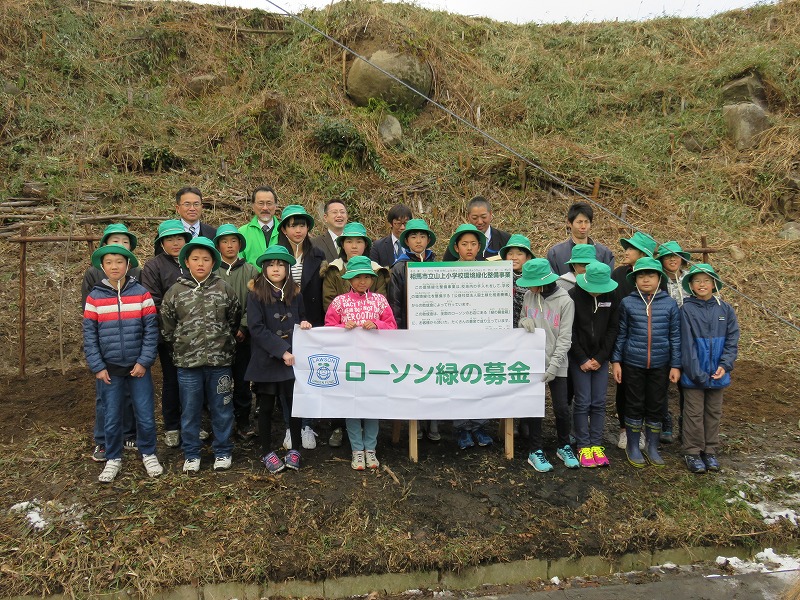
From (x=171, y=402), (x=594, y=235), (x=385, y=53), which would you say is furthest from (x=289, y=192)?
(x=171, y=402)

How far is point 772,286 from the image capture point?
908 centimetres

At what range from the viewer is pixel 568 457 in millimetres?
4699

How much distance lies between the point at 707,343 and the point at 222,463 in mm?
4044

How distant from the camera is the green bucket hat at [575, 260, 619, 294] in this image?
4574mm

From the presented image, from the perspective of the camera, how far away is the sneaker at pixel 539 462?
15.1 ft

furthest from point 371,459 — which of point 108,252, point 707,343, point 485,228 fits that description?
point 707,343

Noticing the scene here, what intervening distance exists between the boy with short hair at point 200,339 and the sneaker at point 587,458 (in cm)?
290

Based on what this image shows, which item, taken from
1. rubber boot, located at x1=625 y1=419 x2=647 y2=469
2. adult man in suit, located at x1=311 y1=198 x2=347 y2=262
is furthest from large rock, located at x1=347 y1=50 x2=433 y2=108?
rubber boot, located at x1=625 y1=419 x2=647 y2=469

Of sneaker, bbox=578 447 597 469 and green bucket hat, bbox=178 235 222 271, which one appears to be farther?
sneaker, bbox=578 447 597 469

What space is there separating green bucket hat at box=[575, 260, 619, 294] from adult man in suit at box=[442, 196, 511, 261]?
41.6 inches

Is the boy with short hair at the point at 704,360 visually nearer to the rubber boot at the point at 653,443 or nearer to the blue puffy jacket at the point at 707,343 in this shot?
the blue puffy jacket at the point at 707,343

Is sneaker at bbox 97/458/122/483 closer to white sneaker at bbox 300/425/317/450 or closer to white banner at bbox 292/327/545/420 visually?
white sneaker at bbox 300/425/317/450

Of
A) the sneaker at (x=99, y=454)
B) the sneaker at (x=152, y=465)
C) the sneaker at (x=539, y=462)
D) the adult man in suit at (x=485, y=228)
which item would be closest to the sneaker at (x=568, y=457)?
the sneaker at (x=539, y=462)

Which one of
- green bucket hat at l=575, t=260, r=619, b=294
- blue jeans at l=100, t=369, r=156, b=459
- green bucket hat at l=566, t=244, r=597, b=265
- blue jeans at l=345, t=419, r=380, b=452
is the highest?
green bucket hat at l=566, t=244, r=597, b=265
